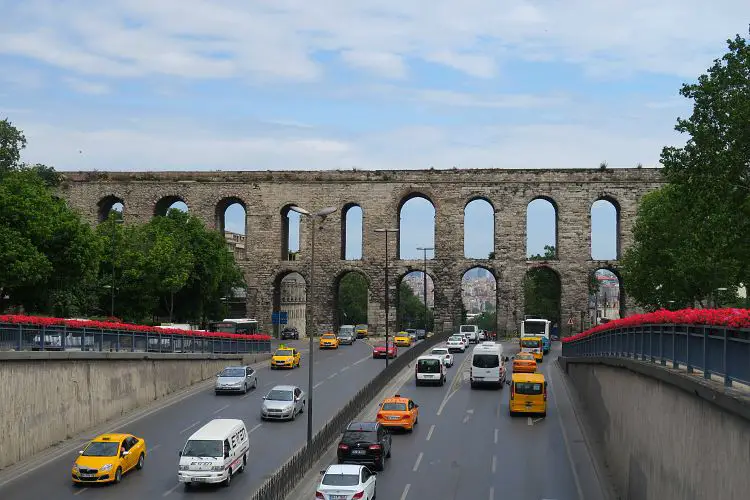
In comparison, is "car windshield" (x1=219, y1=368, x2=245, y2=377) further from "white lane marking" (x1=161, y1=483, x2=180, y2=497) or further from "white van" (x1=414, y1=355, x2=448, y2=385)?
"white lane marking" (x1=161, y1=483, x2=180, y2=497)

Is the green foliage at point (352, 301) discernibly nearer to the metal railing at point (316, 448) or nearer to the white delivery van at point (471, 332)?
the white delivery van at point (471, 332)

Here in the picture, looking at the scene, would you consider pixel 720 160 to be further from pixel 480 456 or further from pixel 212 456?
pixel 212 456

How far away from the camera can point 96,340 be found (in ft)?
134

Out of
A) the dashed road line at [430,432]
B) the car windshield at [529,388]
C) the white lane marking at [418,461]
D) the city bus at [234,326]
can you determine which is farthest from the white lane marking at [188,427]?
the city bus at [234,326]

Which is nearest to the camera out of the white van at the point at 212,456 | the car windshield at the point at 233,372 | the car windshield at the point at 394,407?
the white van at the point at 212,456

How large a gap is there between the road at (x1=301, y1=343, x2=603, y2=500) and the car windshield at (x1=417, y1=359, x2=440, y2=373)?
12.7 ft

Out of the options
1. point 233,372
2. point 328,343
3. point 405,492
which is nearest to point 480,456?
point 405,492

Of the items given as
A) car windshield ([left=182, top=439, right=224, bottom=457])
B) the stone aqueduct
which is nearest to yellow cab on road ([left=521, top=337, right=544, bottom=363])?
the stone aqueduct

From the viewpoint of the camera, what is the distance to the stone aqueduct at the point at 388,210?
9375 centimetres

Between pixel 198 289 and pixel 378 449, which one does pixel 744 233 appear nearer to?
pixel 378 449

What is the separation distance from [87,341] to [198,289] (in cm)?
4725

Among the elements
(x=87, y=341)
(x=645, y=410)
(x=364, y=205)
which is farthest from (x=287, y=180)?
(x=645, y=410)

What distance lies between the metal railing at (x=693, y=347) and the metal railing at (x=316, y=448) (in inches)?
424

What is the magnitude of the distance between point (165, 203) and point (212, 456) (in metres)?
75.1
